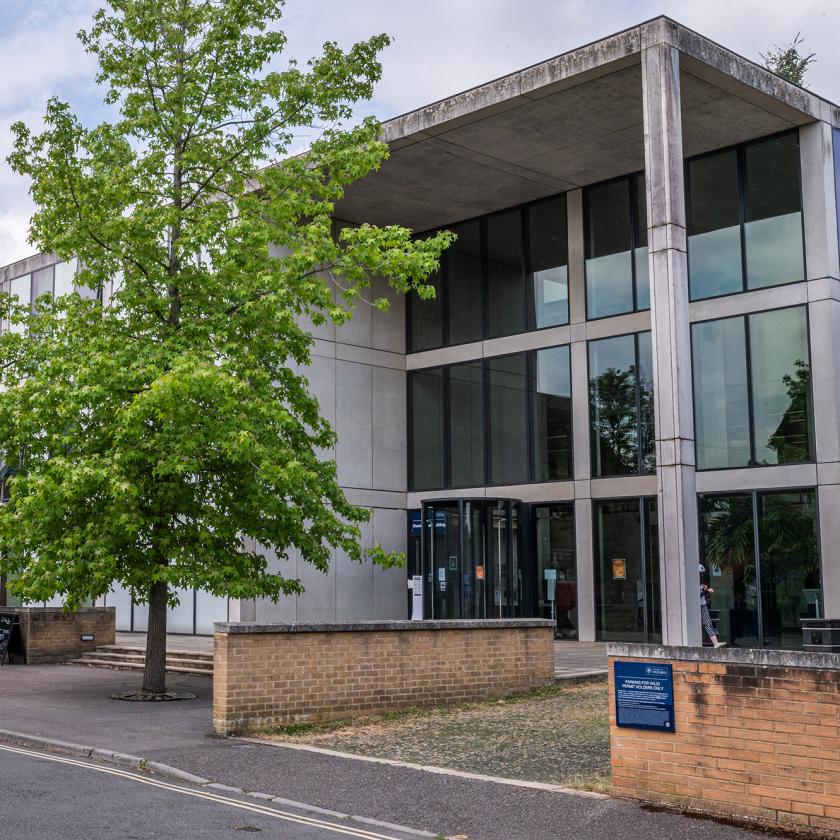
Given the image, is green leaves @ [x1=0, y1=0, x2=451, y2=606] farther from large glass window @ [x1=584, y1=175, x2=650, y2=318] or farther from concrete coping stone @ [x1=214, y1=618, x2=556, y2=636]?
large glass window @ [x1=584, y1=175, x2=650, y2=318]

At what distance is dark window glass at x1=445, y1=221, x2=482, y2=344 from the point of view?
90.5 ft

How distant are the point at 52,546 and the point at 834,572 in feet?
46.2

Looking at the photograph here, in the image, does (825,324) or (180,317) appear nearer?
(180,317)

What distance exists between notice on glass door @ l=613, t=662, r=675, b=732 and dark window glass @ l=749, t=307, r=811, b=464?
13882 millimetres

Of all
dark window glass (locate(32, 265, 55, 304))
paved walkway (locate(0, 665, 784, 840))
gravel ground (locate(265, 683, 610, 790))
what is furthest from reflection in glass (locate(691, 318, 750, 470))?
dark window glass (locate(32, 265, 55, 304))

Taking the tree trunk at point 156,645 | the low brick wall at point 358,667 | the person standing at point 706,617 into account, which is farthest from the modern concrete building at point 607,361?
the tree trunk at point 156,645

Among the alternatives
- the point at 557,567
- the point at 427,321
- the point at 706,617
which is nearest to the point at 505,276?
the point at 427,321

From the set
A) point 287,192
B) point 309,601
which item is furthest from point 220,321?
point 309,601

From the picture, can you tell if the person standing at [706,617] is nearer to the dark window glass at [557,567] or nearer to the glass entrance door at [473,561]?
the dark window glass at [557,567]

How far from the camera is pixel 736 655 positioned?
25.9ft

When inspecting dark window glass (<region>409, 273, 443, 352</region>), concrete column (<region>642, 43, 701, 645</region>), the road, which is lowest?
the road

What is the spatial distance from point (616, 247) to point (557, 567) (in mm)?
7463

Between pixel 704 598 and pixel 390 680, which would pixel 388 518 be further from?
pixel 390 680

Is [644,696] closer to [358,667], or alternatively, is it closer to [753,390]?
[358,667]
